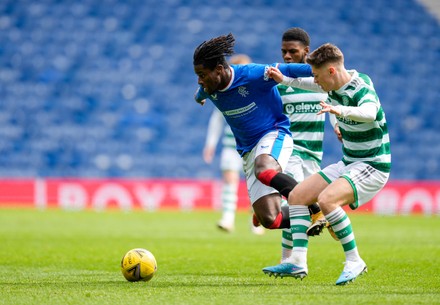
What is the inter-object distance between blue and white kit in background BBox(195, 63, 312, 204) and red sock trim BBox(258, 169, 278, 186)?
14.2 inches

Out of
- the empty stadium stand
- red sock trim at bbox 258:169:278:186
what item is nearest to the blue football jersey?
red sock trim at bbox 258:169:278:186

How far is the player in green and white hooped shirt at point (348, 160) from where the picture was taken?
6738 mm

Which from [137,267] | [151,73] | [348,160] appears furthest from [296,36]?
[151,73]

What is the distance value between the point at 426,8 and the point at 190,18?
7.85m

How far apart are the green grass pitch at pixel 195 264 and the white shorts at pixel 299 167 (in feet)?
3.04

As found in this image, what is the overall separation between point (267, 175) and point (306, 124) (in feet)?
4.21

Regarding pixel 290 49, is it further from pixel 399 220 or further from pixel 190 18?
pixel 190 18

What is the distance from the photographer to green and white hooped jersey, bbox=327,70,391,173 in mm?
6824

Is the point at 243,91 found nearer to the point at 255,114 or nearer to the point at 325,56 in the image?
the point at 255,114

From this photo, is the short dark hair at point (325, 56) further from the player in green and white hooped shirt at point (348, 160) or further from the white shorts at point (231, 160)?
the white shorts at point (231, 160)

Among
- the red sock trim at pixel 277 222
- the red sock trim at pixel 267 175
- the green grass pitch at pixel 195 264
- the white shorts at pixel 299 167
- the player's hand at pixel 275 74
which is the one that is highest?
the player's hand at pixel 275 74

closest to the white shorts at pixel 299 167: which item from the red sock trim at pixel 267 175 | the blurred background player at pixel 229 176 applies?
the red sock trim at pixel 267 175

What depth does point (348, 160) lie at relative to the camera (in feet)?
23.2

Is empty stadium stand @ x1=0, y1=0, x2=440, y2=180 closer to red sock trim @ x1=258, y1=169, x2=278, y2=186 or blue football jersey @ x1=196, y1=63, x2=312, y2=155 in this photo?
blue football jersey @ x1=196, y1=63, x2=312, y2=155
